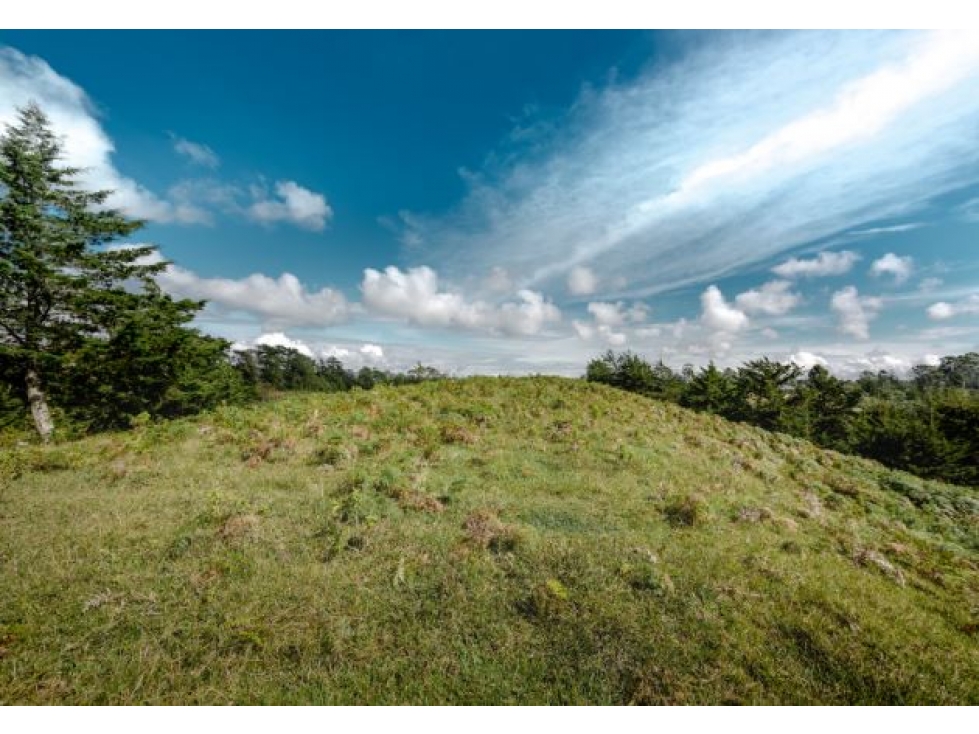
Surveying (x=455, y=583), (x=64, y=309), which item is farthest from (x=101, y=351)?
(x=455, y=583)

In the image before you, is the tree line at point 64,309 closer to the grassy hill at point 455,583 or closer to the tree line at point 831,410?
the grassy hill at point 455,583

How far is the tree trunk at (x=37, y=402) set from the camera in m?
18.9

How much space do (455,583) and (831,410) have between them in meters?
52.6

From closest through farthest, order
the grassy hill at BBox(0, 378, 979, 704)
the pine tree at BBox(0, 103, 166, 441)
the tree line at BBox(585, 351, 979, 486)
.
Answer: the grassy hill at BBox(0, 378, 979, 704)
the pine tree at BBox(0, 103, 166, 441)
the tree line at BBox(585, 351, 979, 486)

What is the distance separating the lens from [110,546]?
22.4ft

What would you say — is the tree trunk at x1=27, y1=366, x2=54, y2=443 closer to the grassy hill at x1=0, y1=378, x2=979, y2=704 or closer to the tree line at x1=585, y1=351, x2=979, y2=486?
the grassy hill at x1=0, y1=378, x2=979, y2=704

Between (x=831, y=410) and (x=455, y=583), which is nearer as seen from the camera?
(x=455, y=583)

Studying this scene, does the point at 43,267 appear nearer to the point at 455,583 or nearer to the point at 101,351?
the point at 101,351

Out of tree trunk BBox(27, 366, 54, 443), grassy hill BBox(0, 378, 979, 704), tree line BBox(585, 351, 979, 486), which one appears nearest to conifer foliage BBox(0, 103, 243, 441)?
tree trunk BBox(27, 366, 54, 443)

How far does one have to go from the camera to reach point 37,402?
1909 cm

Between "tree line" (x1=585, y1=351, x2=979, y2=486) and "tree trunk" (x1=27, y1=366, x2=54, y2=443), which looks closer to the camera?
"tree trunk" (x1=27, y1=366, x2=54, y2=443)

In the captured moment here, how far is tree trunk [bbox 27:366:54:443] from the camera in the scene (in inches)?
746

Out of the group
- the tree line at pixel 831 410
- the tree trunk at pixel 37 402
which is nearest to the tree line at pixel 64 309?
the tree trunk at pixel 37 402

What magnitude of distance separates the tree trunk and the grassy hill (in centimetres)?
1094
